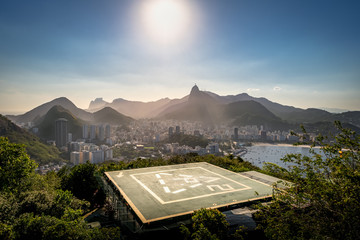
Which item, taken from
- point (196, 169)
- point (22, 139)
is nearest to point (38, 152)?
point (22, 139)

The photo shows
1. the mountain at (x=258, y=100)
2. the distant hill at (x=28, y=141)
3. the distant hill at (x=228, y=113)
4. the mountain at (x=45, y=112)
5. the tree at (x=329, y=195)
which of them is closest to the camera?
the tree at (x=329, y=195)

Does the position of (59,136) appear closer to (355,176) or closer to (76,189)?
(76,189)

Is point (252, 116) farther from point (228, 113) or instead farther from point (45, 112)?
point (45, 112)

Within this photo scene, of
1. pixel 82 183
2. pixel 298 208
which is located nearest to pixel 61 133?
pixel 82 183

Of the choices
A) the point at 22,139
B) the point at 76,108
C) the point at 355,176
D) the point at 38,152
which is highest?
the point at 76,108

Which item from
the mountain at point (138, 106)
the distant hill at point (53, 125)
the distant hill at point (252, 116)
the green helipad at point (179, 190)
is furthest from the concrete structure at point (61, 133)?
the mountain at point (138, 106)

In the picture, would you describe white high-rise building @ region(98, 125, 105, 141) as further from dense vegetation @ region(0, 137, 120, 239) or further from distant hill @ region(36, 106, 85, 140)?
dense vegetation @ region(0, 137, 120, 239)

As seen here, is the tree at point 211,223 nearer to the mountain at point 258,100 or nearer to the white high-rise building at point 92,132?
the white high-rise building at point 92,132
